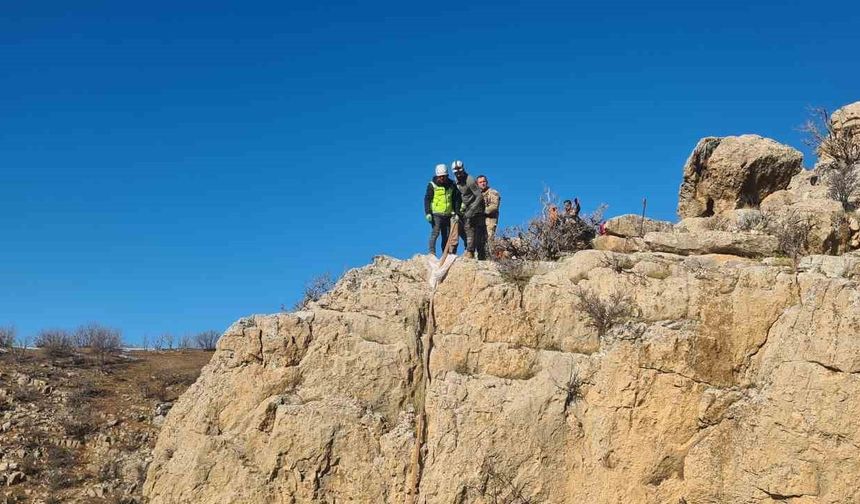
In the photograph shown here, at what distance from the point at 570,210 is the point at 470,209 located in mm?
2251

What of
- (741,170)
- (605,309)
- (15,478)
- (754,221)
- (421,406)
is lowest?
(15,478)

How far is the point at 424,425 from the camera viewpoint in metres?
11.8

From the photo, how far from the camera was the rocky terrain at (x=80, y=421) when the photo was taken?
48.6ft

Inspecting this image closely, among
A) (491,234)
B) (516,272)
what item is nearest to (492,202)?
(491,234)

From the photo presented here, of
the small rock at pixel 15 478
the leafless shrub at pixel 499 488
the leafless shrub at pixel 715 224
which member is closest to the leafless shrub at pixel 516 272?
the leafless shrub at pixel 499 488

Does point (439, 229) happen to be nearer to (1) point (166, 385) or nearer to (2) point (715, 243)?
(2) point (715, 243)

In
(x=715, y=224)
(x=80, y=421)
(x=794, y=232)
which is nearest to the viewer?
(x=794, y=232)

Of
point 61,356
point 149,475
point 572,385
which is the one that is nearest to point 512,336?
point 572,385

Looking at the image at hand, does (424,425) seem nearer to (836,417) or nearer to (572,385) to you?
(572,385)

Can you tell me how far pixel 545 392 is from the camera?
445 inches

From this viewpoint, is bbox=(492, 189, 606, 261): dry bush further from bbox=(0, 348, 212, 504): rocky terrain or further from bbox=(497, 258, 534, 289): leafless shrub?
bbox=(0, 348, 212, 504): rocky terrain

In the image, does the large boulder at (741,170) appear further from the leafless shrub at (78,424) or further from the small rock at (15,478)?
the small rock at (15,478)

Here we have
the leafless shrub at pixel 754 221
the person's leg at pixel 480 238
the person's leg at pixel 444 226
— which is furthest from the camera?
the person's leg at pixel 480 238

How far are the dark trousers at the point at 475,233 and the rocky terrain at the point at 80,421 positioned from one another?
7290 millimetres
